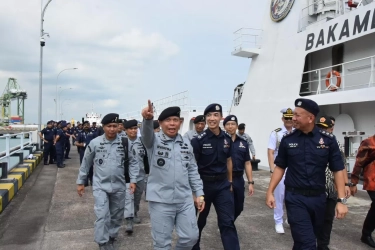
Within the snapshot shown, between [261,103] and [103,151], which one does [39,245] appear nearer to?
[103,151]

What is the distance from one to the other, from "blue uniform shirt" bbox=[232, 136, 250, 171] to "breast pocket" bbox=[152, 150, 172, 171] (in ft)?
5.19

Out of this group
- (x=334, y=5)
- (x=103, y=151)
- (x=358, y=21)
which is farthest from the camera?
(x=334, y=5)

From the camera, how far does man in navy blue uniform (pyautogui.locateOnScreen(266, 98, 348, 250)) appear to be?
3.11 meters

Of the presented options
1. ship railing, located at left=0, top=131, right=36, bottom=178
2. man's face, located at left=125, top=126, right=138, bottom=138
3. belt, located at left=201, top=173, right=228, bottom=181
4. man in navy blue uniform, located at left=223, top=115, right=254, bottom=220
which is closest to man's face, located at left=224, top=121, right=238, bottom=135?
man in navy blue uniform, located at left=223, top=115, right=254, bottom=220

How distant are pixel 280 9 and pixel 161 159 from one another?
10.6 metres

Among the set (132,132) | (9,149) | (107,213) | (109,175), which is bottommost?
(107,213)

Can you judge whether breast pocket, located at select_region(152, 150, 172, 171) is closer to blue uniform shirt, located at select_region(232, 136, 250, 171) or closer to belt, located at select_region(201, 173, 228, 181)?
belt, located at select_region(201, 173, 228, 181)

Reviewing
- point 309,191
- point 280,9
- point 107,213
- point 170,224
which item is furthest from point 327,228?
point 280,9

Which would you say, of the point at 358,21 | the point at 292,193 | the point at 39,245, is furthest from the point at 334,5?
the point at 39,245

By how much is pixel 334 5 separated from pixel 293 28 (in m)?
1.40

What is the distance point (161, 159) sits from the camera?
317 centimetres

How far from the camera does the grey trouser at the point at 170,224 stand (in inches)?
121

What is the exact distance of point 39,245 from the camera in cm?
437

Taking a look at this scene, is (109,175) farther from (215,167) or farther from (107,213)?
(215,167)
